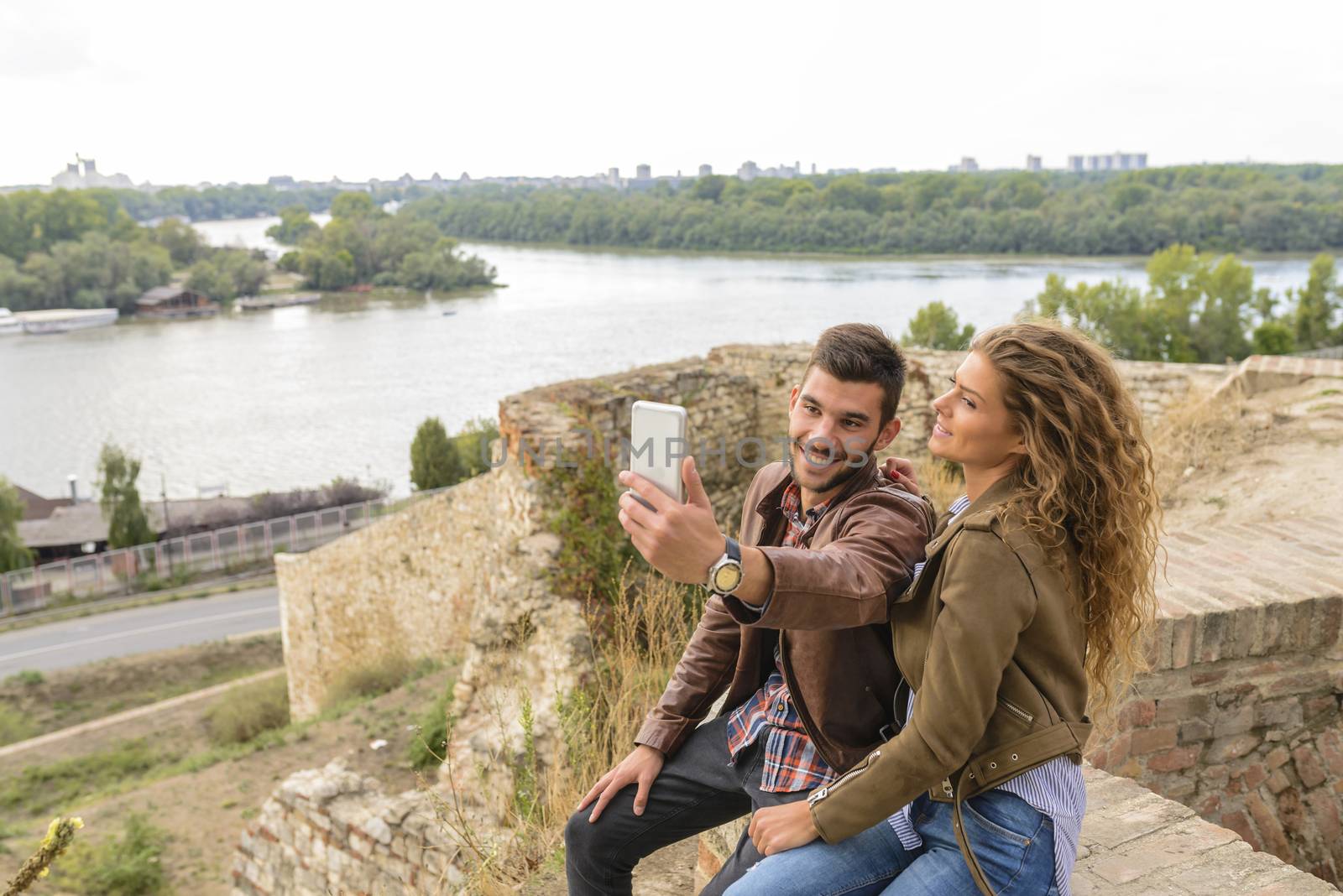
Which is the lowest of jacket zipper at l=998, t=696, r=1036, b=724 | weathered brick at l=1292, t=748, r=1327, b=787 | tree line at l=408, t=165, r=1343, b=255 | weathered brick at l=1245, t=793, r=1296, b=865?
weathered brick at l=1245, t=793, r=1296, b=865

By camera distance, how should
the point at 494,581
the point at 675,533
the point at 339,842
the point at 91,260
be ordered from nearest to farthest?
the point at 675,533 < the point at 339,842 < the point at 494,581 < the point at 91,260

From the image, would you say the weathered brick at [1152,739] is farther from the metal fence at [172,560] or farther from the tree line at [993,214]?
the tree line at [993,214]

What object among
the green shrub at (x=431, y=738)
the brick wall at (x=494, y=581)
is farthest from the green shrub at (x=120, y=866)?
the green shrub at (x=431, y=738)

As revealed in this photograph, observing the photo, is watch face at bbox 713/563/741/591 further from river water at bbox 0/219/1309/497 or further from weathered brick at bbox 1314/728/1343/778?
river water at bbox 0/219/1309/497

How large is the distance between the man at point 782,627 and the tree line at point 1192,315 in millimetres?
32062

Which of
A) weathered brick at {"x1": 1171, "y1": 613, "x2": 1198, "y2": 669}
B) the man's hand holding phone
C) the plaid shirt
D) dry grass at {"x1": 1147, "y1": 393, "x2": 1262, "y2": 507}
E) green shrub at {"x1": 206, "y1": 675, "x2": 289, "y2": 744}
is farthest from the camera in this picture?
green shrub at {"x1": 206, "y1": 675, "x2": 289, "y2": 744}

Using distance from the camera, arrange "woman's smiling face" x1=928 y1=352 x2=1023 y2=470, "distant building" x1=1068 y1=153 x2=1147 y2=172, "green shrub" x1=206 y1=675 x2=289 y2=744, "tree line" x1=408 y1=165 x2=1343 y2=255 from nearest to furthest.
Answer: "woman's smiling face" x1=928 y1=352 x2=1023 y2=470 → "green shrub" x1=206 y1=675 x2=289 y2=744 → "tree line" x1=408 y1=165 x2=1343 y2=255 → "distant building" x1=1068 y1=153 x2=1147 y2=172

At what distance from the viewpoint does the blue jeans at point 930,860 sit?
1.70 meters

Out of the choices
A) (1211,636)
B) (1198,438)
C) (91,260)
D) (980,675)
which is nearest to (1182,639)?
(1211,636)

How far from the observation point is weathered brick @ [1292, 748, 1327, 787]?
3.62 meters

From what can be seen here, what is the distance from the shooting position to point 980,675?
162 centimetres

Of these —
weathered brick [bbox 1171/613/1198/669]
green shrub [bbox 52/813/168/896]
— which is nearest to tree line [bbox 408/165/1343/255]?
green shrub [bbox 52/813/168/896]

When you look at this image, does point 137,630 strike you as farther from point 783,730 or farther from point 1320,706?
point 783,730

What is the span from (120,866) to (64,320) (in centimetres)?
7503
